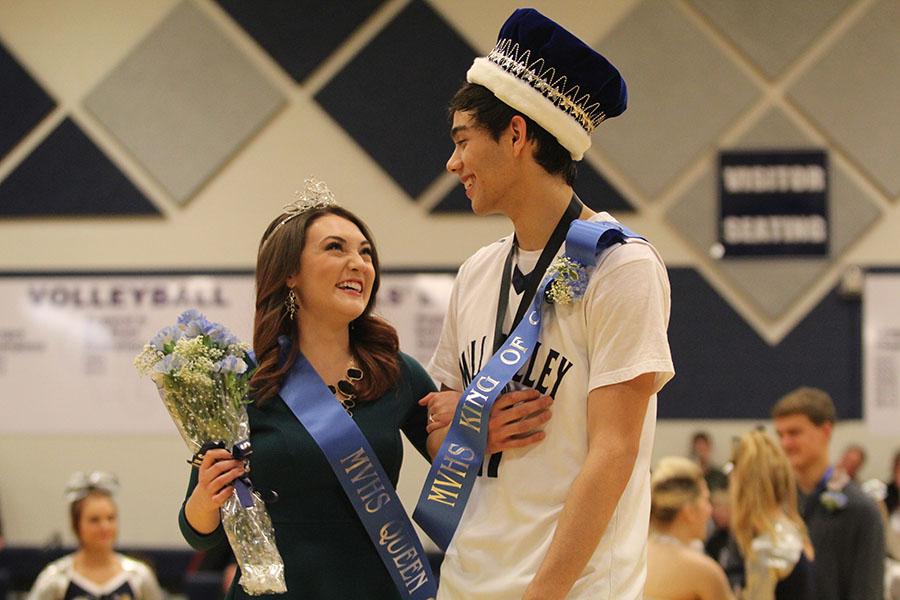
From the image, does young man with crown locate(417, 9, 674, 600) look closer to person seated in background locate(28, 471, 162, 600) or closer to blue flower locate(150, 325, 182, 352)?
blue flower locate(150, 325, 182, 352)

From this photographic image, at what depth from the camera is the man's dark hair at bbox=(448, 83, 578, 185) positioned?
2.25 metres

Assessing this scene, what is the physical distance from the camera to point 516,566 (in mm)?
2137

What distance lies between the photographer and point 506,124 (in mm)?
2256

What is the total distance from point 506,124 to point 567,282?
13.3 inches

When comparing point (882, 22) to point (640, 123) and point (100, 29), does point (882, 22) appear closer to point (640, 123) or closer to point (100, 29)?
point (640, 123)

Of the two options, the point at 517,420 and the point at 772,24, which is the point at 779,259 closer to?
the point at 772,24

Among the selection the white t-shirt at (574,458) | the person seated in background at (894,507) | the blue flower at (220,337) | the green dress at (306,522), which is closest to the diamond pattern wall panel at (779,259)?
the person seated in background at (894,507)

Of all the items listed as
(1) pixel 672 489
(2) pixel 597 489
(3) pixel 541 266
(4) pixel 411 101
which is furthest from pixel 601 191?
(2) pixel 597 489

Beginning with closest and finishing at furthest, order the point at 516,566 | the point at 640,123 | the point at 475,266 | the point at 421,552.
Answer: the point at 516,566 → the point at 475,266 → the point at 421,552 → the point at 640,123

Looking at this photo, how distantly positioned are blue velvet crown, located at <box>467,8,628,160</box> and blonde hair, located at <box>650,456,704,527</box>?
1702 millimetres

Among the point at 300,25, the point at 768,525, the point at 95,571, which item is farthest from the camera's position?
the point at 300,25

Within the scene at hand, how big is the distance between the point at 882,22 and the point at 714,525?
385 cm

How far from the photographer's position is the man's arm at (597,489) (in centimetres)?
204

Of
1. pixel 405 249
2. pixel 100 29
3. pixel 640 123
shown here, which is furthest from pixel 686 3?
pixel 100 29
